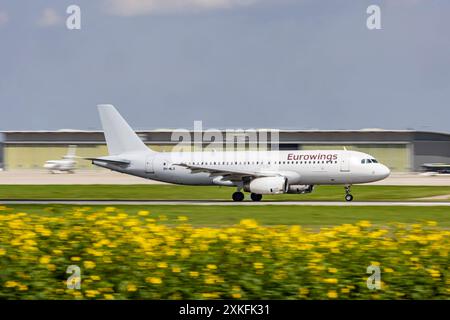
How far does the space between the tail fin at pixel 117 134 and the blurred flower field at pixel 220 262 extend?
48.1m

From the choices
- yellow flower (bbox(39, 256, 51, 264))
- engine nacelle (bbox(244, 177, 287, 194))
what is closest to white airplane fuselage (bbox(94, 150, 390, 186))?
engine nacelle (bbox(244, 177, 287, 194))

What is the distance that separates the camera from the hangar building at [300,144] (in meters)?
149

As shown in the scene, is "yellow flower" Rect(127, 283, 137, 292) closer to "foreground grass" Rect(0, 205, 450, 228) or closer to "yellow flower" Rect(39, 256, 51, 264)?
"yellow flower" Rect(39, 256, 51, 264)

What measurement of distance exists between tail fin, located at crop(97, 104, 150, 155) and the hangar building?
80.7 m

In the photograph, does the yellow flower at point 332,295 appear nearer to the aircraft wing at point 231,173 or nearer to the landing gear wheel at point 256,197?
the aircraft wing at point 231,173

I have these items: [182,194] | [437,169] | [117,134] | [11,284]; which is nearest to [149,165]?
[117,134]

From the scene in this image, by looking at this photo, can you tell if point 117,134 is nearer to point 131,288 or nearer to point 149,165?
point 149,165

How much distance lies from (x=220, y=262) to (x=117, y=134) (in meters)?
50.7

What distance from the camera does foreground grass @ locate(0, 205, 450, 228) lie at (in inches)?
1431

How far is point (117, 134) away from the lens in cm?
6147

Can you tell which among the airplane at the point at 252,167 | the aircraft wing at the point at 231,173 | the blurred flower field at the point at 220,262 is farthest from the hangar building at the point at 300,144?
the blurred flower field at the point at 220,262
